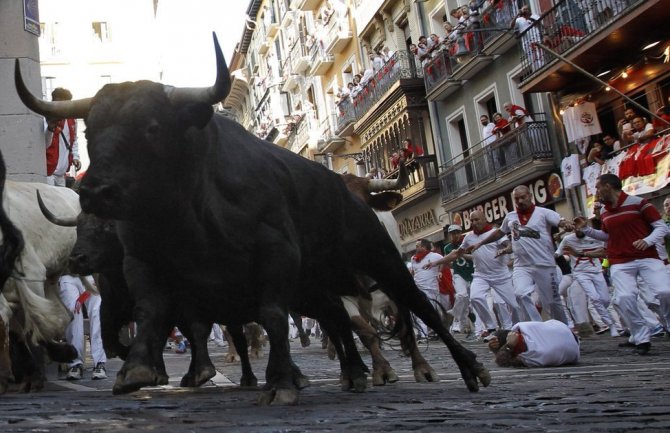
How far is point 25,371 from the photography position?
7988 millimetres

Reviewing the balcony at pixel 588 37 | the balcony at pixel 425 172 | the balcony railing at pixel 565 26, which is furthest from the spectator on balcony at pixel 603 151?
the balcony at pixel 425 172

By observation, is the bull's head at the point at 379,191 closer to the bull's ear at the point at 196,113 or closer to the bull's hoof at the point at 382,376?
the bull's hoof at the point at 382,376

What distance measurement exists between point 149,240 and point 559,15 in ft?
68.6

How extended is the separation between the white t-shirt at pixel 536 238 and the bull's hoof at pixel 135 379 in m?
→ 8.35

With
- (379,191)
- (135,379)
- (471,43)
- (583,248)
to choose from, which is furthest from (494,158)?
(135,379)

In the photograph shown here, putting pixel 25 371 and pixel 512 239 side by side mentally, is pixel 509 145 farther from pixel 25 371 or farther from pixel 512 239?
pixel 25 371

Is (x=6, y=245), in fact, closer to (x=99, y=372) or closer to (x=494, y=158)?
(x=99, y=372)

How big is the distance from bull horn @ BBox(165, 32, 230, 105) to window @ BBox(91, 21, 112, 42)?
5516 centimetres

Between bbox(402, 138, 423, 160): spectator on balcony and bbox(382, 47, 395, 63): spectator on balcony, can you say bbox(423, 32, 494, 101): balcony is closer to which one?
bbox(402, 138, 423, 160): spectator on balcony

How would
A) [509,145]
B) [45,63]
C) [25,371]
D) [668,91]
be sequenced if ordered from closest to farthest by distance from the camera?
1. [25,371]
2. [668,91]
3. [509,145]
4. [45,63]

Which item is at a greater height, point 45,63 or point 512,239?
point 45,63

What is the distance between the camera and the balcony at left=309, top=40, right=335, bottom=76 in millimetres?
45500

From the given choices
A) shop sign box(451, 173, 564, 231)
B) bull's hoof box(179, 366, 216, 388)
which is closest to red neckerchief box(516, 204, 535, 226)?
bull's hoof box(179, 366, 216, 388)

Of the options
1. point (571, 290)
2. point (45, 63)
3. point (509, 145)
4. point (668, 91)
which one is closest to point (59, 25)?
point (45, 63)
